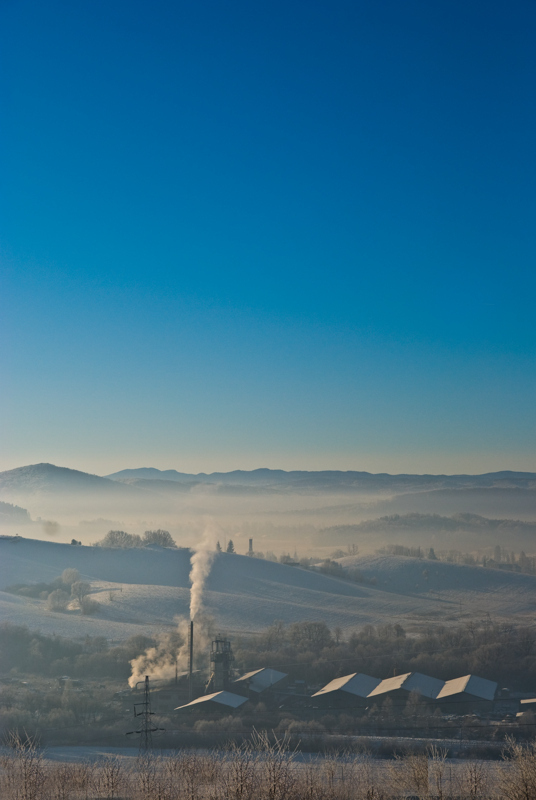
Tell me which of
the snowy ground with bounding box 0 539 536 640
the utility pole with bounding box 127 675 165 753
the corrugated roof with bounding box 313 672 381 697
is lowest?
the snowy ground with bounding box 0 539 536 640

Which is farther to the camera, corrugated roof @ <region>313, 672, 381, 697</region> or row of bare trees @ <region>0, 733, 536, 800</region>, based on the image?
corrugated roof @ <region>313, 672, 381, 697</region>

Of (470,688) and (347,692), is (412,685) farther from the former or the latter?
(347,692)

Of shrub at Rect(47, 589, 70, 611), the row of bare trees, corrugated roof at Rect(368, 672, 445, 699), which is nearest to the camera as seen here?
the row of bare trees

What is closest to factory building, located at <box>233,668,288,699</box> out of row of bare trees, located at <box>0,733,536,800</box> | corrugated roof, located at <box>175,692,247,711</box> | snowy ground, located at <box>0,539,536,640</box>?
corrugated roof, located at <box>175,692,247,711</box>

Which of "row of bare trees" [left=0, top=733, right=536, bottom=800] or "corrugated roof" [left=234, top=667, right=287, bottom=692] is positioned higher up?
"row of bare trees" [left=0, top=733, right=536, bottom=800]

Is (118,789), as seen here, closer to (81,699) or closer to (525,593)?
(81,699)

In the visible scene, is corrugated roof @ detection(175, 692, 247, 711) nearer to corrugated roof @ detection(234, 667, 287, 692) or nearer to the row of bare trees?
corrugated roof @ detection(234, 667, 287, 692)

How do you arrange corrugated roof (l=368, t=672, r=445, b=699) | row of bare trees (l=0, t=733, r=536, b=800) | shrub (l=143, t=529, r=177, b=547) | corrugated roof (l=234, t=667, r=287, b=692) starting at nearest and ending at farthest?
1. row of bare trees (l=0, t=733, r=536, b=800)
2. corrugated roof (l=368, t=672, r=445, b=699)
3. corrugated roof (l=234, t=667, r=287, b=692)
4. shrub (l=143, t=529, r=177, b=547)
